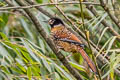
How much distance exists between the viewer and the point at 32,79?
3561 millimetres

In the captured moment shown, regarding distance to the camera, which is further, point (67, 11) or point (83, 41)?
point (67, 11)

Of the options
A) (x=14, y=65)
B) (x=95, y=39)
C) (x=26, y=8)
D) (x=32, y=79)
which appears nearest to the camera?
(x=26, y=8)

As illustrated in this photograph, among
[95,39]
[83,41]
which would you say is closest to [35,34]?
[95,39]

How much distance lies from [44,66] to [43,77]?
0.20 meters

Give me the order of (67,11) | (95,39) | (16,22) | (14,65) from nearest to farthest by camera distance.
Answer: (14,65) < (95,39) < (67,11) < (16,22)

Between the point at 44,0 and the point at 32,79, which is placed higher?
the point at 44,0

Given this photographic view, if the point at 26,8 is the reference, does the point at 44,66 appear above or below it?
below

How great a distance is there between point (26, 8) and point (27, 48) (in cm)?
57

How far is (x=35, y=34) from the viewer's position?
542 centimetres

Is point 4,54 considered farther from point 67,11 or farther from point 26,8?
point 67,11

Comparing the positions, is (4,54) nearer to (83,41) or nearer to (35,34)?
(83,41)

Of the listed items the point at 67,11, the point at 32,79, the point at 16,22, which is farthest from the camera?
the point at 16,22

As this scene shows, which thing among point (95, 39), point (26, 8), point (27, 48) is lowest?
point (95, 39)

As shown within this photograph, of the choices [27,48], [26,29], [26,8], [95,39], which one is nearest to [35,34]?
[26,29]
